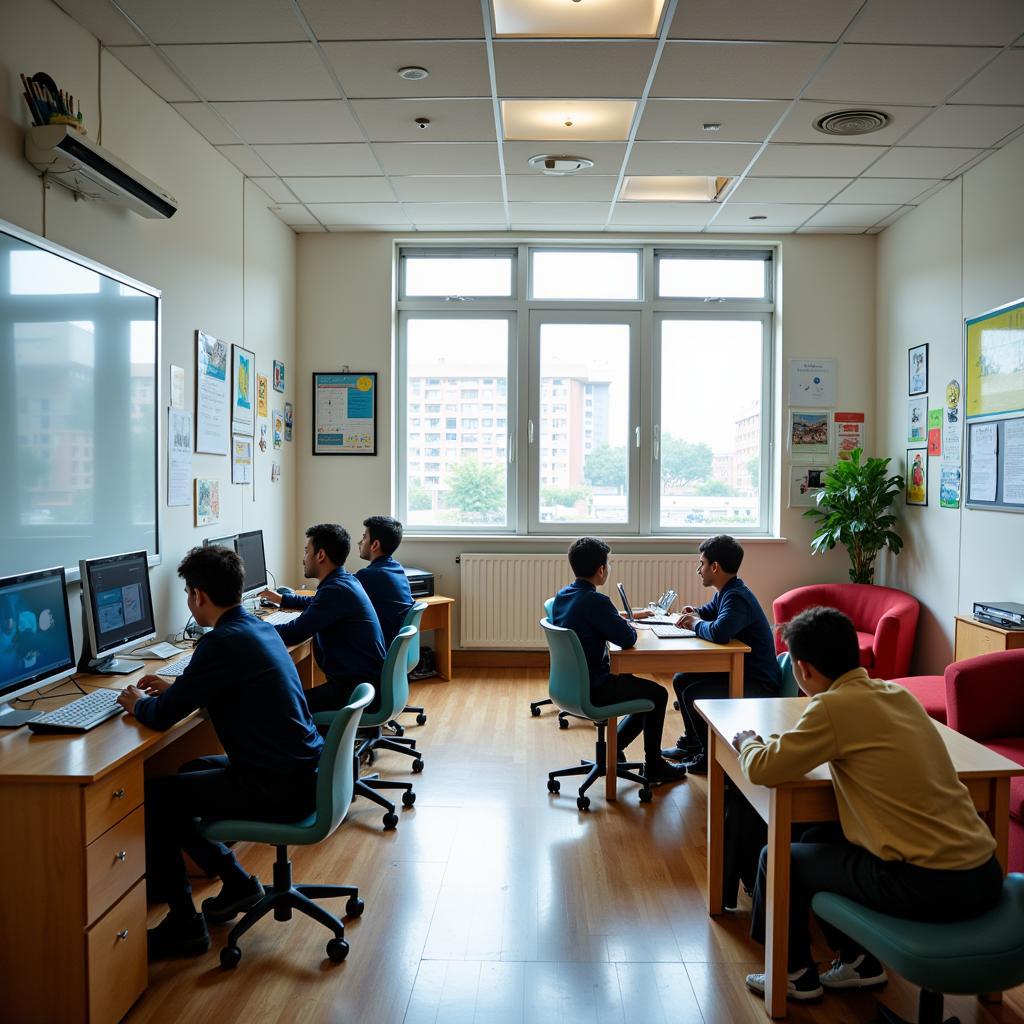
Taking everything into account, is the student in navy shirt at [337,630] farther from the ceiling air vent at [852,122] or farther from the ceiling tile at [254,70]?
the ceiling air vent at [852,122]

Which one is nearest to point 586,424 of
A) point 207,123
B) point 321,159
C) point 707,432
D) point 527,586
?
point 707,432

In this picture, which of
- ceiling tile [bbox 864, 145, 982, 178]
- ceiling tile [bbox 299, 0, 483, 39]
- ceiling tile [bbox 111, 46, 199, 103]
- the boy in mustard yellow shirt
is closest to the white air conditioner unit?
ceiling tile [bbox 111, 46, 199, 103]

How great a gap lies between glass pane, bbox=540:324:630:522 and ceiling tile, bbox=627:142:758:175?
5.49 feet

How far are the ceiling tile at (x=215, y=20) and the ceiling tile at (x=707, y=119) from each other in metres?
1.77

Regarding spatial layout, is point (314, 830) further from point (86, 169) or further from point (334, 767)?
point (86, 169)

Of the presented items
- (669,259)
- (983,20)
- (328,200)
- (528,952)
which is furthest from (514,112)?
(528,952)

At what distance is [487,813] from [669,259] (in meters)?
4.59

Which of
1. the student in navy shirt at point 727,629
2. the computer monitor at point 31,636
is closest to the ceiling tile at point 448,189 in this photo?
the student in navy shirt at point 727,629

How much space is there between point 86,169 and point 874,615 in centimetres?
515

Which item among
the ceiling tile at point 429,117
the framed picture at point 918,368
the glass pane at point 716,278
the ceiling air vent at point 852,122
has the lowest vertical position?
the framed picture at point 918,368

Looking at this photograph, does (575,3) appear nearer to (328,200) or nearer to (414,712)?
(328,200)

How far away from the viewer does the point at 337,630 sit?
143 inches

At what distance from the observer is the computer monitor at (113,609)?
2.93 m

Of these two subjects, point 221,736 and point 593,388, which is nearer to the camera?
point 221,736
